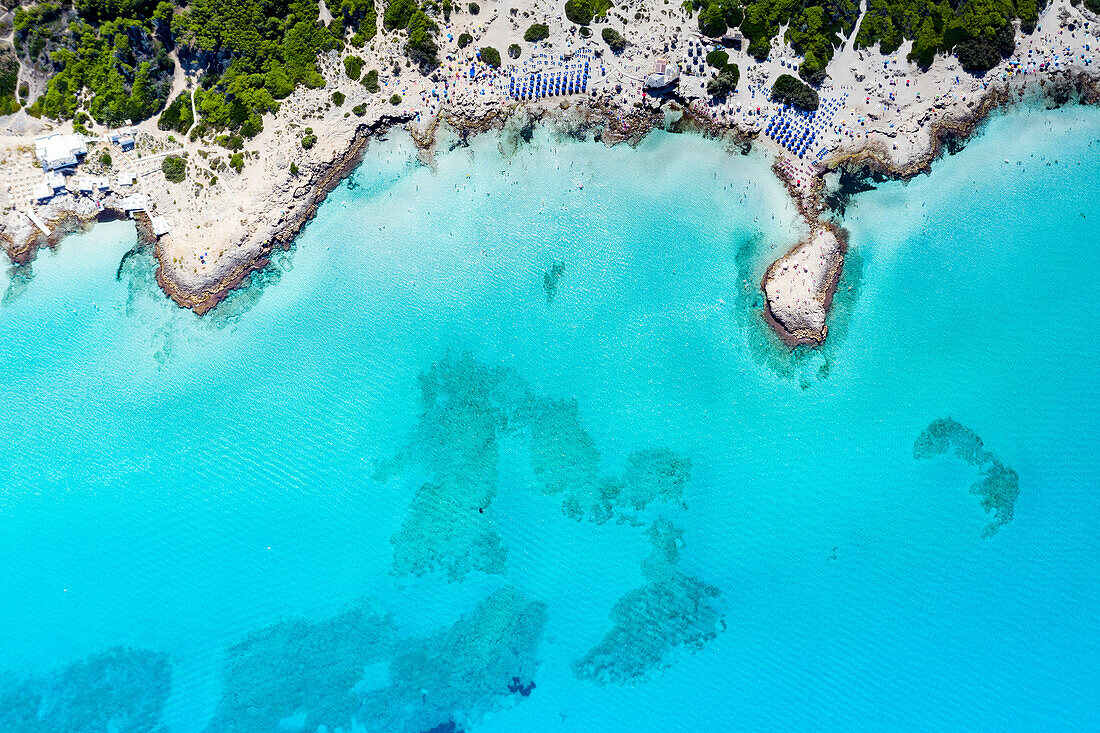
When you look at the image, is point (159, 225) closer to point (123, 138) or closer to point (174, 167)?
point (174, 167)

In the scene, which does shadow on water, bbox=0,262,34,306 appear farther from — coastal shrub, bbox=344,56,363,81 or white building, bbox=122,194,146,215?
A: coastal shrub, bbox=344,56,363,81

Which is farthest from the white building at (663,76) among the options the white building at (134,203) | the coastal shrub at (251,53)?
the white building at (134,203)

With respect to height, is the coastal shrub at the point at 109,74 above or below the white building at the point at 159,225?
above

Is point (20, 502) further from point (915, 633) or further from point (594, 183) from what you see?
point (915, 633)

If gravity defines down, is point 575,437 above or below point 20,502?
above

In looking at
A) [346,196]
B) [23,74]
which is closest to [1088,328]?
[346,196]

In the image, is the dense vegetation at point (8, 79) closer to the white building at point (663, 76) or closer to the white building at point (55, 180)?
the white building at point (55, 180)

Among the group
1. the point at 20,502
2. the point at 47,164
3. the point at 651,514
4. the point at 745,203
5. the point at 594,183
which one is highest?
the point at 745,203
